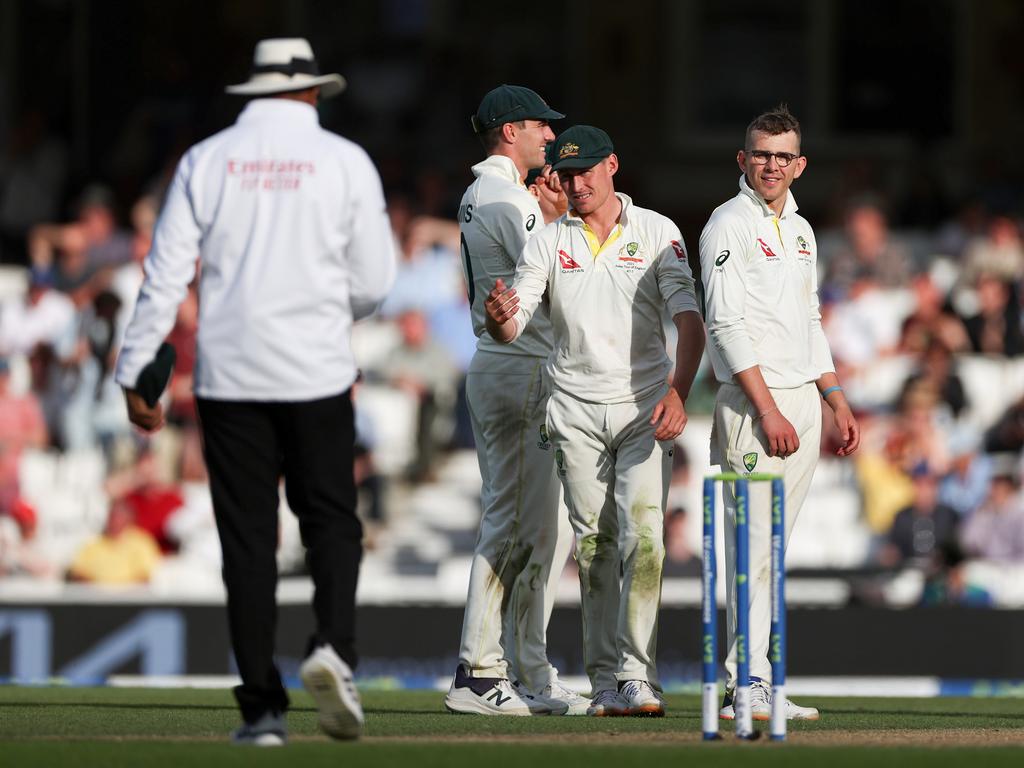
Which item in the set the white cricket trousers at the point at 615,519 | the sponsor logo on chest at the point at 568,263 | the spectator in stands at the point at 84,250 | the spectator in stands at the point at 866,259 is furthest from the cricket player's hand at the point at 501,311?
the spectator in stands at the point at 84,250

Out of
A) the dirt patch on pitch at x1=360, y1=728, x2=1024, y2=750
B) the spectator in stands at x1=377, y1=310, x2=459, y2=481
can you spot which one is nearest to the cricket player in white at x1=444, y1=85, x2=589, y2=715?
the dirt patch on pitch at x1=360, y1=728, x2=1024, y2=750

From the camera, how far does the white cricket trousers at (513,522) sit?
7164 mm

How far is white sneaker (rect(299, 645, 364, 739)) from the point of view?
17.8 feet

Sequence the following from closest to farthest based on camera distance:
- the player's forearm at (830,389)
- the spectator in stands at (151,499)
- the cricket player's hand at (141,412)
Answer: the cricket player's hand at (141,412), the player's forearm at (830,389), the spectator in stands at (151,499)

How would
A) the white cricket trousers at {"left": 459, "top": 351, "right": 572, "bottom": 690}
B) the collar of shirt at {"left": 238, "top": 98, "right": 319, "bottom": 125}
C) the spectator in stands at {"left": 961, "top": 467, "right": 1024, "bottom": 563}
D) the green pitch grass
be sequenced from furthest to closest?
the spectator in stands at {"left": 961, "top": 467, "right": 1024, "bottom": 563} → the white cricket trousers at {"left": 459, "top": 351, "right": 572, "bottom": 690} → the collar of shirt at {"left": 238, "top": 98, "right": 319, "bottom": 125} → the green pitch grass

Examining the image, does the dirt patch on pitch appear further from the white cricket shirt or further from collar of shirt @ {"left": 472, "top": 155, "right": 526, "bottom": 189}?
collar of shirt @ {"left": 472, "top": 155, "right": 526, "bottom": 189}

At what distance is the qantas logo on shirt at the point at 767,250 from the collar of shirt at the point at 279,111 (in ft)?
5.85

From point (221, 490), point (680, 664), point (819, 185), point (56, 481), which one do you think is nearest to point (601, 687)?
point (221, 490)

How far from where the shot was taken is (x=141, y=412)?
559 cm

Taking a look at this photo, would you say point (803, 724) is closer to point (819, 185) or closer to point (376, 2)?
point (819, 185)

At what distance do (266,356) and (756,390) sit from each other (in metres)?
1.82

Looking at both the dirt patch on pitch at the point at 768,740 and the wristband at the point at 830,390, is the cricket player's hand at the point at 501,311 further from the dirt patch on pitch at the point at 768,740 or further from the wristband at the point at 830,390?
the dirt patch on pitch at the point at 768,740

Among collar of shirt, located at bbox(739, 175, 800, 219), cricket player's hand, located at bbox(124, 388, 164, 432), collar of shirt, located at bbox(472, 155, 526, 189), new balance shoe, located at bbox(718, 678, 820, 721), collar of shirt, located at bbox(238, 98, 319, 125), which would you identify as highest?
collar of shirt, located at bbox(238, 98, 319, 125)

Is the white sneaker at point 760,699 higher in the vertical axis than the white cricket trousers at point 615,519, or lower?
lower
